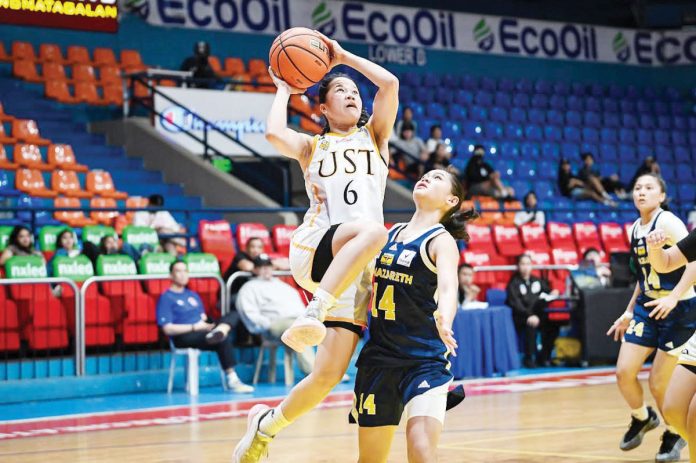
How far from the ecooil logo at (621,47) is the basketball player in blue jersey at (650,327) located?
1984 centimetres

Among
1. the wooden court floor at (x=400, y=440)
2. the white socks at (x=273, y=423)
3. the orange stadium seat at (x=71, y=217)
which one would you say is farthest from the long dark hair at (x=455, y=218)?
the orange stadium seat at (x=71, y=217)

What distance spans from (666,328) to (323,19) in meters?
15.7

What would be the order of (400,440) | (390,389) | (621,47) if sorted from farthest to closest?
1. (621,47)
2. (400,440)
3. (390,389)

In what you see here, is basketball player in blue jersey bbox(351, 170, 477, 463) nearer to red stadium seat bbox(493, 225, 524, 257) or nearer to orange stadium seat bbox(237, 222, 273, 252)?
orange stadium seat bbox(237, 222, 273, 252)

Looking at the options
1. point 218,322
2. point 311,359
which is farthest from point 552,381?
point 218,322

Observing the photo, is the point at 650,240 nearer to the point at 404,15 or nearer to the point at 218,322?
the point at 218,322

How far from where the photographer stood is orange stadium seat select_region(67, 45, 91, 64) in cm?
1824

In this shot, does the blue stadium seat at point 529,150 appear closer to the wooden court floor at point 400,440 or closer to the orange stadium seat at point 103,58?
the orange stadium seat at point 103,58

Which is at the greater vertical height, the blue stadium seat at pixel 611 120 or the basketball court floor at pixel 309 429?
the blue stadium seat at pixel 611 120

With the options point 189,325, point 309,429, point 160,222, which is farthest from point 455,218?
point 160,222

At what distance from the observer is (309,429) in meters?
8.82

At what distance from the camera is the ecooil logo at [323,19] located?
71.8ft

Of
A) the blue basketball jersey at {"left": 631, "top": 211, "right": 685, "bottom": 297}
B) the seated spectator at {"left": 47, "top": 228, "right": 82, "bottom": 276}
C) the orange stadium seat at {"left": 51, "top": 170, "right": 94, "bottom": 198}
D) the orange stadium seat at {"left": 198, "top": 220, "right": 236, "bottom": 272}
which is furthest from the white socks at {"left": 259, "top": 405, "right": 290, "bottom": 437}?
the orange stadium seat at {"left": 51, "top": 170, "right": 94, "bottom": 198}

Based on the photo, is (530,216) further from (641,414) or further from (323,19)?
(641,414)
